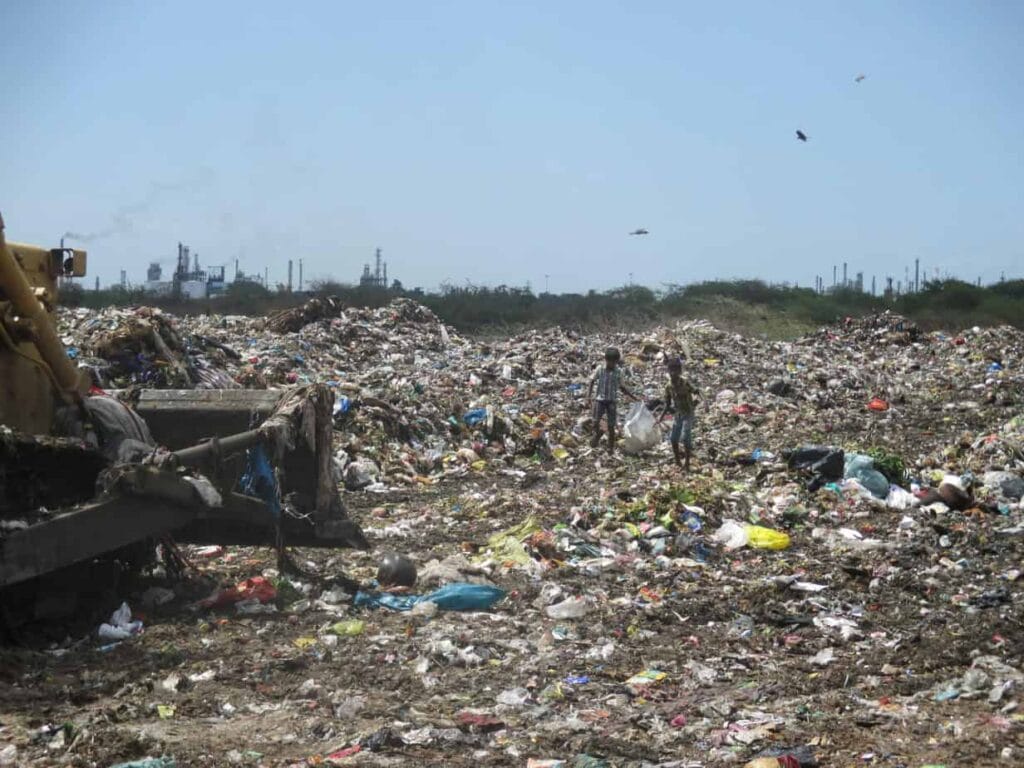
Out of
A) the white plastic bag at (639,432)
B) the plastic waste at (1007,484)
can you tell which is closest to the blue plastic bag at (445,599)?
the plastic waste at (1007,484)

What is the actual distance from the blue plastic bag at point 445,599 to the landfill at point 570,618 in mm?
17

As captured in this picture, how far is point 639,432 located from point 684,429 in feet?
5.07

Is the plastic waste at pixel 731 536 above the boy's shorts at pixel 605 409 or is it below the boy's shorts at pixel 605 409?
below

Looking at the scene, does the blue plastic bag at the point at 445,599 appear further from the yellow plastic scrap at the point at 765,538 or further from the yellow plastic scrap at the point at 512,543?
the yellow plastic scrap at the point at 765,538

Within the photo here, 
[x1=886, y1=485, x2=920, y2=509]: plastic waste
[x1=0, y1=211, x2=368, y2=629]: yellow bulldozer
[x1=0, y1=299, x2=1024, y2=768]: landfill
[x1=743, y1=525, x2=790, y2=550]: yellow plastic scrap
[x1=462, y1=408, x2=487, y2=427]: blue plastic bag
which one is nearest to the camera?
[x1=0, y1=299, x2=1024, y2=768]: landfill

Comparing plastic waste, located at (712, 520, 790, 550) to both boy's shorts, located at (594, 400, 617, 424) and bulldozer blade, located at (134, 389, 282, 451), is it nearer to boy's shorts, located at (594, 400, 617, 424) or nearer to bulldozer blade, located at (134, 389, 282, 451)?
bulldozer blade, located at (134, 389, 282, 451)

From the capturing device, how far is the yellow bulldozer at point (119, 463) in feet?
18.4

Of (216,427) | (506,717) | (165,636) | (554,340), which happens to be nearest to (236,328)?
(554,340)

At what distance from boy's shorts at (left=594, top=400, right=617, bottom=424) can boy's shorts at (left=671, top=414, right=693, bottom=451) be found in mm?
1259

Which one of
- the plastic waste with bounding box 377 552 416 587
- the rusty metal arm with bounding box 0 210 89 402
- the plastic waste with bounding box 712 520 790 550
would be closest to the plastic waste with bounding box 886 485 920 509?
the plastic waste with bounding box 712 520 790 550

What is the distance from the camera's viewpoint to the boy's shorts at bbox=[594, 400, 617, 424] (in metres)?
13.6

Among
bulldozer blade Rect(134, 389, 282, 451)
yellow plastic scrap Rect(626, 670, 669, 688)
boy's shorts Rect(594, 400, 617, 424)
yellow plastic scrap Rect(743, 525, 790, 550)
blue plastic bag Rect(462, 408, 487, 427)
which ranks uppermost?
bulldozer blade Rect(134, 389, 282, 451)

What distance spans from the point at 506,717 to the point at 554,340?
19.5 metres

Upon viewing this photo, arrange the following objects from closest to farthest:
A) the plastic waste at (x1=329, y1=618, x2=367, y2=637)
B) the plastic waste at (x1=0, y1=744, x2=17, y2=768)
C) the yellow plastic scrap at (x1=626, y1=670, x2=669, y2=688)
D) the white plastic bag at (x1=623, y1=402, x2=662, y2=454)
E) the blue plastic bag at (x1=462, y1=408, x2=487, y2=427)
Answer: the plastic waste at (x1=0, y1=744, x2=17, y2=768) < the yellow plastic scrap at (x1=626, y1=670, x2=669, y2=688) < the plastic waste at (x1=329, y1=618, x2=367, y2=637) < the white plastic bag at (x1=623, y1=402, x2=662, y2=454) < the blue plastic bag at (x1=462, y1=408, x2=487, y2=427)
